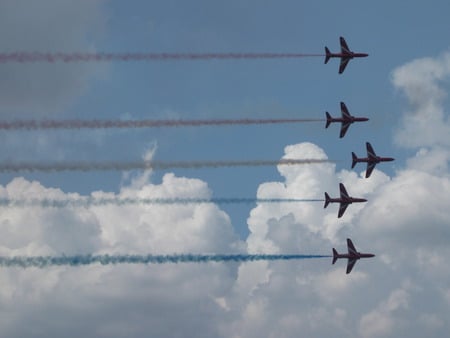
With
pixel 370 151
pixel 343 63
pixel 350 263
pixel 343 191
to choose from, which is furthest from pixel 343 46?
pixel 350 263

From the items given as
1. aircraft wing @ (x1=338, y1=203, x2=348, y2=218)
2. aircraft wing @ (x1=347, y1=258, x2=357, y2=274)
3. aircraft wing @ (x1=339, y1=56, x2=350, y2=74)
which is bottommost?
aircraft wing @ (x1=347, y1=258, x2=357, y2=274)

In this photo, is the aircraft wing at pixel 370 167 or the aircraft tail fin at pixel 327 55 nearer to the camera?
the aircraft tail fin at pixel 327 55

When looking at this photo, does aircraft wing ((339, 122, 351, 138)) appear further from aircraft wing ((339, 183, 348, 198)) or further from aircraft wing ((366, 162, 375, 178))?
aircraft wing ((339, 183, 348, 198))

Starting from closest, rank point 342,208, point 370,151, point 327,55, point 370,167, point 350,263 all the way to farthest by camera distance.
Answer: point 327,55 < point 370,167 < point 342,208 < point 370,151 < point 350,263

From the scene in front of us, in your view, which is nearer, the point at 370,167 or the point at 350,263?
the point at 370,167

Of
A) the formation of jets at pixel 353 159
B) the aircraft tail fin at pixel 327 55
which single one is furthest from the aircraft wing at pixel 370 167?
the aircraft tail fin at pixel 327 55

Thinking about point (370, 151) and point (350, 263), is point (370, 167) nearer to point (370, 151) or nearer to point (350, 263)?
point (370, 151)

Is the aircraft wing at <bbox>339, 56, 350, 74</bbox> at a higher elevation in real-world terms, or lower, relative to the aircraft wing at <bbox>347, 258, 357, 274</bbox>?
higher

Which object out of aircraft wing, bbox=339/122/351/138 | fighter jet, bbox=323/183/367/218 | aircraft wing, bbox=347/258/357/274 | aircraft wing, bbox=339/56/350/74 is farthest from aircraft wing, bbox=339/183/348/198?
aircraft wing, bbox=339/56/350/74

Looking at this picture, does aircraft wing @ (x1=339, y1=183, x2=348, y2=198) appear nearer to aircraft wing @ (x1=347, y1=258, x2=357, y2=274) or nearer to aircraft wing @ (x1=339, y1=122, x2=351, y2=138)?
aircraft wing @ (x1=347, y1=258, x2=357, y2=274)

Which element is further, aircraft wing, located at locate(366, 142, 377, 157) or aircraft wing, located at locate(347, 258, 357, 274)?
aircraft wing, located at locate(347, 258, 357, 274)

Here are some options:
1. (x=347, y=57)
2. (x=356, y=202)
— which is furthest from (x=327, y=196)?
(x=347, y=57)

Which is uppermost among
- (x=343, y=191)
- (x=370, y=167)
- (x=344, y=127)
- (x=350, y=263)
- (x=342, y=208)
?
(x=344, y=127)

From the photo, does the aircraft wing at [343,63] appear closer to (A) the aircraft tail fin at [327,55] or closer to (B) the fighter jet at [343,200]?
(A) the aircraft tail fin at [327,55]
